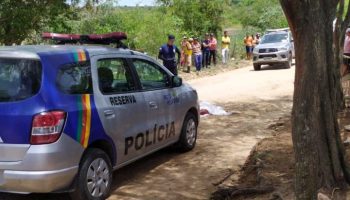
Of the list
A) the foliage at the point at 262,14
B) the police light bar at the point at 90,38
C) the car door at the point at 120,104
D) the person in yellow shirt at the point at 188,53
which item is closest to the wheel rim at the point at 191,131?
the car door at the point at 120,104

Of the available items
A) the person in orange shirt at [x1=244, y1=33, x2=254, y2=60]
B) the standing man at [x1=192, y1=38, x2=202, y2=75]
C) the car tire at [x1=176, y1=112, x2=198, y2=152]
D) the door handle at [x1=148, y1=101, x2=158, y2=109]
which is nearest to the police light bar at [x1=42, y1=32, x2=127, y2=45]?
the door handle at [x1=148, y1=101, x2=158, y2=109]

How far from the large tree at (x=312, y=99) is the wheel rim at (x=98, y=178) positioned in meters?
2.04

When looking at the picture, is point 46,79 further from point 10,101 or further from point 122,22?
point 122,22

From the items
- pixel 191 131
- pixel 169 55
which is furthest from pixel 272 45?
pixel 191 131

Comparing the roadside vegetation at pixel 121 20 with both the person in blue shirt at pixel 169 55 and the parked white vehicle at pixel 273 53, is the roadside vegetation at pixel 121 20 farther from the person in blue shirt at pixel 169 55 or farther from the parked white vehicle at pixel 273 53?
the parked white vehicle at pixel 273 53

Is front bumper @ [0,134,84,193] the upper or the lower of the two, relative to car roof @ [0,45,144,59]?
lower

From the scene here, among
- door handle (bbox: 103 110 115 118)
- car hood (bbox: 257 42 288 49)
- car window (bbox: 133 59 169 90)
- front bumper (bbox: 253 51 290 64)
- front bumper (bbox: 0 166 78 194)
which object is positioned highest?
car window (bbox: 133 59 169 90)

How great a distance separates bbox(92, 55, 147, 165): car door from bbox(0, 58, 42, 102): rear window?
→ 745 millimetres

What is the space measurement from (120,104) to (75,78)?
2.29ft

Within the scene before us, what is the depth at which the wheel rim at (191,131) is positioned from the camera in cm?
779

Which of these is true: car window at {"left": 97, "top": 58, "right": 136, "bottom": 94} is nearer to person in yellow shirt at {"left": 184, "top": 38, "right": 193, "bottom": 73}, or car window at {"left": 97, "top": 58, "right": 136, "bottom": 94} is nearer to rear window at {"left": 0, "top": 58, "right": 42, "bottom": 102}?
rear window at {"left": 0, "top": 58, "right": 42, "bottom": 102}

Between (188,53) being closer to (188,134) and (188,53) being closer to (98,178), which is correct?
(188,134)

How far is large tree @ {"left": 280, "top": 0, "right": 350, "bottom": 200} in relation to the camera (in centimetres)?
435

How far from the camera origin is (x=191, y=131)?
791cm
